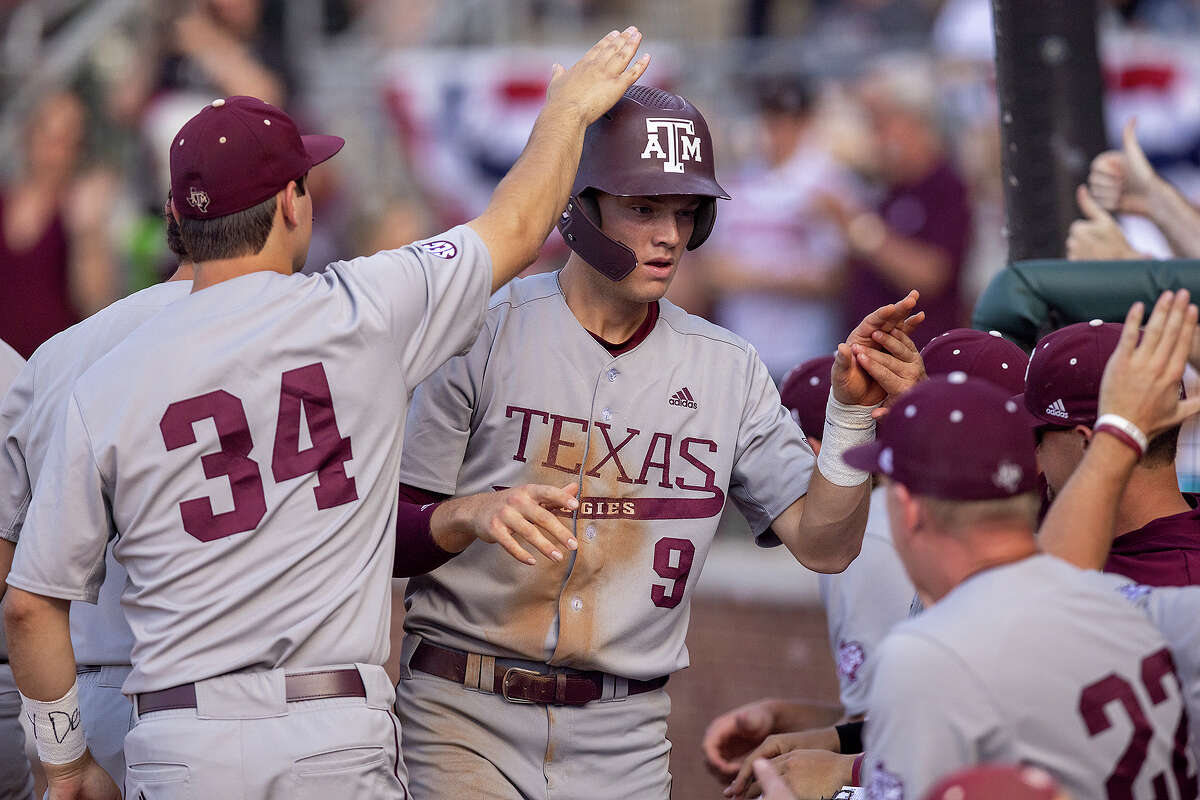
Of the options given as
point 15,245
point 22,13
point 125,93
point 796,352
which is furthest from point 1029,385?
point 22,13

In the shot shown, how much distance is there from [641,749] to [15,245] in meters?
6.49

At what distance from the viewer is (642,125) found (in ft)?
12.1

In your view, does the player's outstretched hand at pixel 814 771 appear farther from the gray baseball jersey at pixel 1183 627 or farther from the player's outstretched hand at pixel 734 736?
the gray baseball jersey at pixel 1183 627

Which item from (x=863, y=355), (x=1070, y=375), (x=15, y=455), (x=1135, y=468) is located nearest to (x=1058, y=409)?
(x=1070, y=375)

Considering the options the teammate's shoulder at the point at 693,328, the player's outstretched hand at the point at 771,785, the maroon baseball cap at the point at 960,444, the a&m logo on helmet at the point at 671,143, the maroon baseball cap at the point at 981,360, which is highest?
the a&m logo on helmet at the point at 671,143

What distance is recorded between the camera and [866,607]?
164 inches

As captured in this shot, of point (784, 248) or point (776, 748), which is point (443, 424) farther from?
point (784, 248)

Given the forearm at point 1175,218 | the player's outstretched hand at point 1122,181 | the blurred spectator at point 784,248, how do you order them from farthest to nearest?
the blurred spectator at point 784,248
the forearm at point 1175,218
the player's outstretched hand at point 1122,181

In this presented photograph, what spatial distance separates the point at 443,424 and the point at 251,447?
2.29 ft

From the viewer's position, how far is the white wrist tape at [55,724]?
3.14 metres

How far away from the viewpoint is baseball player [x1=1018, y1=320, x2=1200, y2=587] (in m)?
3.18

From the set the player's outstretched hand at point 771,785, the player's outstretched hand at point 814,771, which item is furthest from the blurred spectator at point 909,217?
the player's outstretched hand at point 771,785

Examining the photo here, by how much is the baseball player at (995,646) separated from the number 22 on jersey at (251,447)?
1158mm

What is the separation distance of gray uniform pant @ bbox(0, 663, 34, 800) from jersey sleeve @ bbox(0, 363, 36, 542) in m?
0.68
